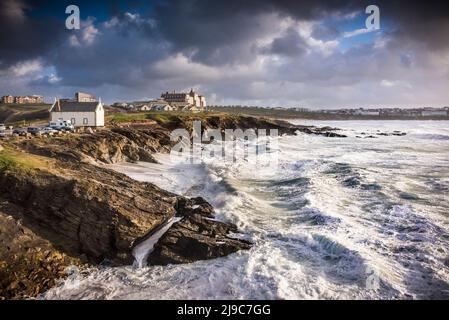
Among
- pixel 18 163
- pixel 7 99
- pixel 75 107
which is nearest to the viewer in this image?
pixel 18 163

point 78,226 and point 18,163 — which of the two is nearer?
point 78,226

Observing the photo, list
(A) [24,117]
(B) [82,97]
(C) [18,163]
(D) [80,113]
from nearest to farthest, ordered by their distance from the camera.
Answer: (C) [18,163] → (D) [80,113] → (A) [24,117] → (B) [82,97]

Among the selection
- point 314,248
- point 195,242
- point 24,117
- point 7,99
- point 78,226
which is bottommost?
point 314,248

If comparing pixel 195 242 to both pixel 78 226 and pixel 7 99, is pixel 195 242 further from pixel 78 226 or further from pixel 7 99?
pixel 7 99

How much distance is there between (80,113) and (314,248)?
4494 cm

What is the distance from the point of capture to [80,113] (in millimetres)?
50750

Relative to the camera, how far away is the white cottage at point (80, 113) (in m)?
50.1

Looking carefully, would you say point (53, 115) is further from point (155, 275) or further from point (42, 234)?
point (155, 275)

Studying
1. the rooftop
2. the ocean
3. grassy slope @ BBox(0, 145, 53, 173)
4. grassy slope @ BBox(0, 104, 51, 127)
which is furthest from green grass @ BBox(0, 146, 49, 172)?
grassy slope @ BBox(0, 104, 51, 127)

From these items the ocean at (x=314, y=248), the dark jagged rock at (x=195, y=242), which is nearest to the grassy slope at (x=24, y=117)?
the ocean at (x=314, y=248)

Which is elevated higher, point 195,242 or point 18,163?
point 18,163

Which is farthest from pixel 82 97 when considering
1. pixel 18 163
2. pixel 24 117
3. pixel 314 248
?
pixel 314 248

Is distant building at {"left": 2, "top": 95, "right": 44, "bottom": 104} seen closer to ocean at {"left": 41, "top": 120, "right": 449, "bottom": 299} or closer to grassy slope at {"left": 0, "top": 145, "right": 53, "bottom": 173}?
grassy slope at {"left": 0, "top": 145, "right": 53, "bottom": 173}

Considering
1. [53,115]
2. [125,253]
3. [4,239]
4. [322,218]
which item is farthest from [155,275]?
[53,115]
